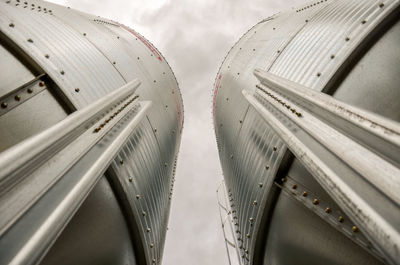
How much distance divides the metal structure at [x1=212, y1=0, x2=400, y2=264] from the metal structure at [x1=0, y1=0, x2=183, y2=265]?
1.44 meters

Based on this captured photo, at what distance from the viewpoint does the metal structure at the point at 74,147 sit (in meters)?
1.44

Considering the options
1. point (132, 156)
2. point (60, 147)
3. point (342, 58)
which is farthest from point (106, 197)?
point (342, 58)

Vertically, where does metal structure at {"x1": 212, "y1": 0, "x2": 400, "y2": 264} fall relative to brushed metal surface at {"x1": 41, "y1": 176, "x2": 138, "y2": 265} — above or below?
below

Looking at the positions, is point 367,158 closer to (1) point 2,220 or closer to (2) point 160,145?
(1) point 2,220

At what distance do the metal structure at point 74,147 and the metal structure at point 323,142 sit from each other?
144cm

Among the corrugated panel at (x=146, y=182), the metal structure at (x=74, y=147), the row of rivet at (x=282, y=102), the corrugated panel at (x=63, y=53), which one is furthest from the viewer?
the corrugated panel at (x=146, y=182)

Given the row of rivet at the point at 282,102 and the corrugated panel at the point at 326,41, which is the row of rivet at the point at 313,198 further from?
the corrugated panel at the point at 326,41

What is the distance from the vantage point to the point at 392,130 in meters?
1.46

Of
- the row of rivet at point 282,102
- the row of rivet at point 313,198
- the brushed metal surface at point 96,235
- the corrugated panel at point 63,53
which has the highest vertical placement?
the corrugated panel at point 63,53

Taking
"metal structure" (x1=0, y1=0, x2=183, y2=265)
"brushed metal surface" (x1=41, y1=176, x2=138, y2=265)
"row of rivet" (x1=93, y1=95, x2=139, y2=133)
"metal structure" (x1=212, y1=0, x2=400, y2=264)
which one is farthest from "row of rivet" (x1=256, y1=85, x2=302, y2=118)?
"brushed metal surface" (x1=41, y1=176, x2=138, y2=265)

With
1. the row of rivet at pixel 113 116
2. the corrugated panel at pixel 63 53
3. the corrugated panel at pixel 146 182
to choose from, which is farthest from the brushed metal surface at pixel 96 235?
the corrugated panel at pixel 63 53

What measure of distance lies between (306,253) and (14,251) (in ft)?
8.91

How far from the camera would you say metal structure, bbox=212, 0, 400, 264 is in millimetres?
1448

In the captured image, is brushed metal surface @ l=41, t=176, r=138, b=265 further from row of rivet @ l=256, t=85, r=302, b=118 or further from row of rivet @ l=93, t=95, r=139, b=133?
row of rivet @ l=256, t=85, r=302, b=118
